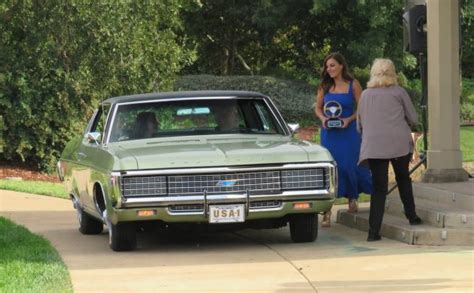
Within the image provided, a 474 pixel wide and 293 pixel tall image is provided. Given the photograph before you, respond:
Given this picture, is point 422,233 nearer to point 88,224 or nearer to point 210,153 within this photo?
point 210,153

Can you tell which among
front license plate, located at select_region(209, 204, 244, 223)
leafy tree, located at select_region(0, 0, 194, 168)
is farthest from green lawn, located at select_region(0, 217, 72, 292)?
leafy tree, located at select_region(0, 0, 194, 168)

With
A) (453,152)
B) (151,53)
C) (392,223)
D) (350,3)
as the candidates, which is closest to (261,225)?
(392,223)

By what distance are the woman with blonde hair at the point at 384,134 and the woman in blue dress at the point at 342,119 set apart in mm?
871

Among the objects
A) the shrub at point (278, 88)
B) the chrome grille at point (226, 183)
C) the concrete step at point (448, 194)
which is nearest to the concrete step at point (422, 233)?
the concrete step at point (448, 194)

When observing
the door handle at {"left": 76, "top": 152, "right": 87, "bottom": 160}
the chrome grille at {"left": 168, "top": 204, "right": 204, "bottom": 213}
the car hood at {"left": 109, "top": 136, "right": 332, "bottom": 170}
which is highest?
the car hood at {"left": 109, "top": 136, "right": 332, "bottom": 170}

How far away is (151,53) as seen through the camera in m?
20.8

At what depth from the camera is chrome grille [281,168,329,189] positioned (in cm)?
873

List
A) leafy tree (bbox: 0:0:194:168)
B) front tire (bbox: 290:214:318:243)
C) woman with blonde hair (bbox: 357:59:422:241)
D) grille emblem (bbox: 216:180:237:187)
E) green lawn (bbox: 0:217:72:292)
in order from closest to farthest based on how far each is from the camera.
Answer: green lawn (bbox: 0:217:72:292)
grille emblem (bbox: 216:180:237:187)
woman with blonde hair (bbox: 357:59:422:241)
front tire (bbox: 290:214:318:243)
leafy tree (bbox: 0:0:194:168)

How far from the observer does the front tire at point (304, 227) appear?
30.4 ft

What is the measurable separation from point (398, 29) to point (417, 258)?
1932cm

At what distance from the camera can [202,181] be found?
28.2 ft

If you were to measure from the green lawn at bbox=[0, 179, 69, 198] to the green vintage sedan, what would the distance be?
585 cm

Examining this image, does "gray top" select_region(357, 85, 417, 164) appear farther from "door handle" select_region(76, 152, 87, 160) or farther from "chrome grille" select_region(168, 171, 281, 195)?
"door handle" select_region(76, 152, 87, 160)

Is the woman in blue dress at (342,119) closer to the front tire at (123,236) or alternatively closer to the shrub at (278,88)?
the front tire at (123,236)
